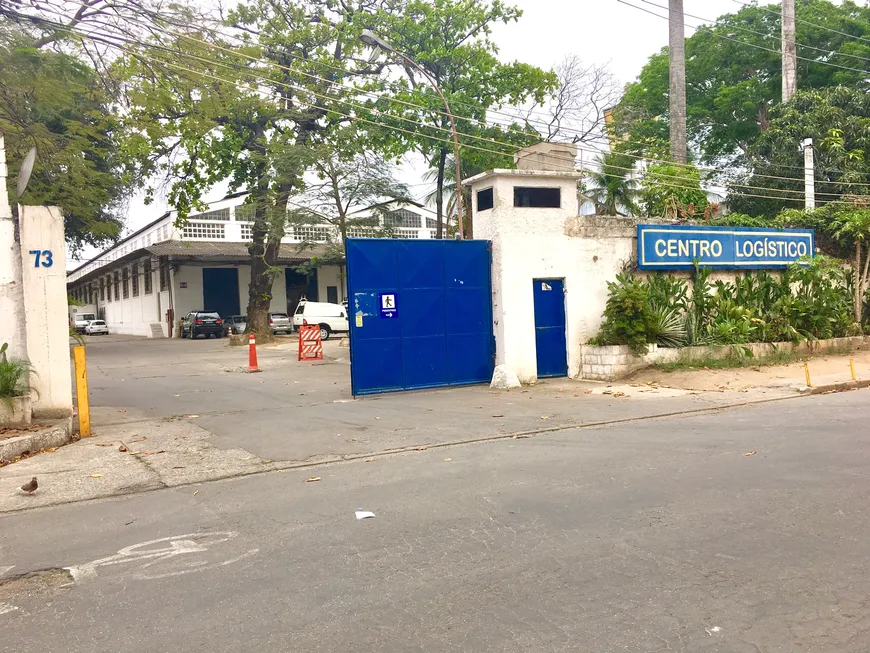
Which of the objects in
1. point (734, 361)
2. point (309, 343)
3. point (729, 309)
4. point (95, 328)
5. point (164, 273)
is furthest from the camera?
point (95, 328)

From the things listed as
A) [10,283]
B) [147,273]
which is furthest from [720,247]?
[147,273]

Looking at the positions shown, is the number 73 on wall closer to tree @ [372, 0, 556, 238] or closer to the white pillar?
the white pillar

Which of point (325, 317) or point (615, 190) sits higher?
point (615, 190)

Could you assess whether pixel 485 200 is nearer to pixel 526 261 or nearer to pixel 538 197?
pixel 538 197

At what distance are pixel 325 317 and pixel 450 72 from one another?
13.8m

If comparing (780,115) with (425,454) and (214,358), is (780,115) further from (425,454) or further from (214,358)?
(425,454)

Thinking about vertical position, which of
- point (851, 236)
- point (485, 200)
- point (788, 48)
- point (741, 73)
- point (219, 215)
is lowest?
point (851, 236)

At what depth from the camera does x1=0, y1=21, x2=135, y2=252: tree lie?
1448 cm

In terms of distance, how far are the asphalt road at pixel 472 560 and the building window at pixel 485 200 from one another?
765cm

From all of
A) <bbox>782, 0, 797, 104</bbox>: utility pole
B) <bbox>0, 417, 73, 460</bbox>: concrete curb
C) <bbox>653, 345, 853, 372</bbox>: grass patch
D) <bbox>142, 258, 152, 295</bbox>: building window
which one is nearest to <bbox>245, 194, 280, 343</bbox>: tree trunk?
<bbox>142, 258, 152, 295</bbox>: building window

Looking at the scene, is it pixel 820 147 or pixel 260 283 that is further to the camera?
pixel 260 283

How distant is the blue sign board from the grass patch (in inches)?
86.2

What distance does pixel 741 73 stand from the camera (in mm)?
37938

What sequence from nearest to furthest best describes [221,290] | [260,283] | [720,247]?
1. [720,247]
2. [260,283]
3. [221,290]
